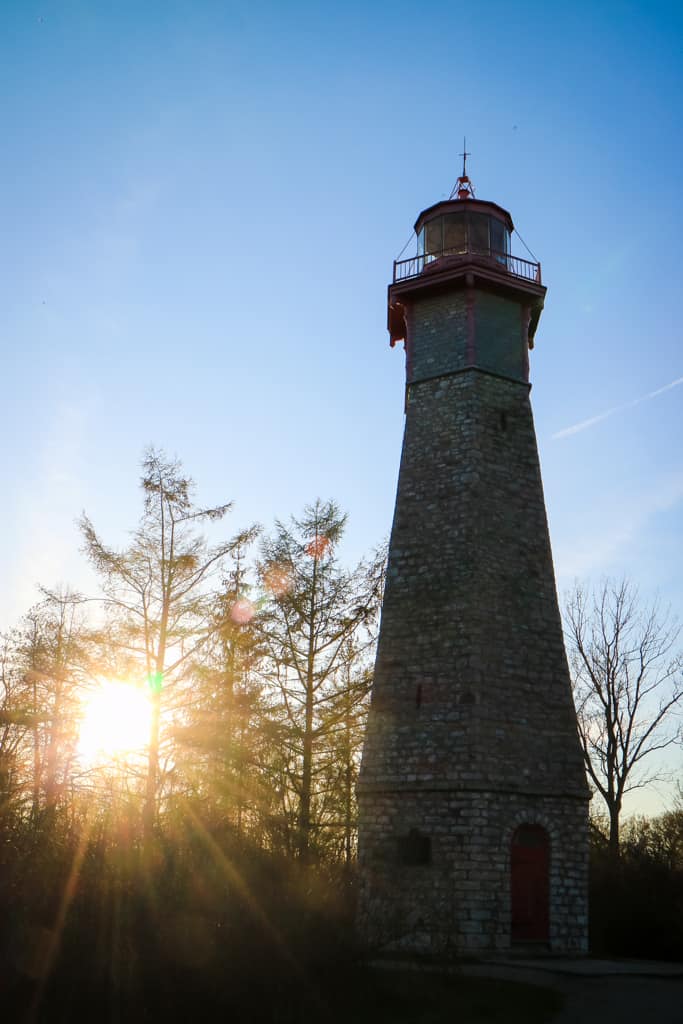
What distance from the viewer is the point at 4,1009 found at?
826 cm

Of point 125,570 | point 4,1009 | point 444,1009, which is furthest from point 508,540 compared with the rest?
point 4,1009

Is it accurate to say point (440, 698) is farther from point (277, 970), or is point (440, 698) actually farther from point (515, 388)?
point (277, 970)

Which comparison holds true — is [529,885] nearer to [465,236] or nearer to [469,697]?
[469,697]

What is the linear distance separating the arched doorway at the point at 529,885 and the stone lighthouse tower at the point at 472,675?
3 cm

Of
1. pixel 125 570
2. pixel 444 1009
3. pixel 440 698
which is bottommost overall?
pixel 444 1009

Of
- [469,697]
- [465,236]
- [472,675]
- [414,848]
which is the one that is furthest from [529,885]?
[465,236]

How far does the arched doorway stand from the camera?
658 inches

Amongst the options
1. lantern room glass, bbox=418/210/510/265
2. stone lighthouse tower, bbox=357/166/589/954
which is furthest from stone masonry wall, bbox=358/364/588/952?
lantern room glass, bbox=418/210/510/265

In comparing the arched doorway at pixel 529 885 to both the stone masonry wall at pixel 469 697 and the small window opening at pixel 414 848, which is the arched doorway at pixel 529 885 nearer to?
the stone masonry wall at pixel 469 697

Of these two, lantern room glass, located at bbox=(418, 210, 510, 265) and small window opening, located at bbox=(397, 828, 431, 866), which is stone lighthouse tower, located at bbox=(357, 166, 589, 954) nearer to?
small window opening, located at bbox=(397, 828, 431, 866)

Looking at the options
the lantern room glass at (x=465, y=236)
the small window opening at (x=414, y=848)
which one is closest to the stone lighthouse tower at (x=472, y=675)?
the small window opening at (x=414, y=848)

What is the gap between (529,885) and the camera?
664 inches

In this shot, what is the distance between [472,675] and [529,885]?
3.96 metres

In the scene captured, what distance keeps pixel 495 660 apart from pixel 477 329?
300 inches
